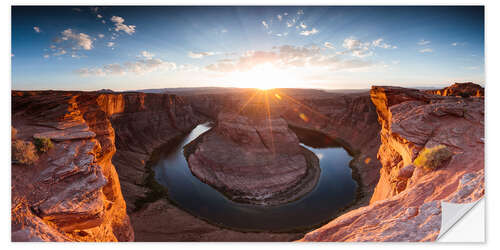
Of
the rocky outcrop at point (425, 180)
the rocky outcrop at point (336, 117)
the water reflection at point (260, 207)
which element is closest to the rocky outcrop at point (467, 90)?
the rocky outcrop at point (425, 180)

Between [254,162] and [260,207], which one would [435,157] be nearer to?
[260,207]

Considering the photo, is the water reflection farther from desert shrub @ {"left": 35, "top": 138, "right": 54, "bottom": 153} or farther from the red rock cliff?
desert shrub @ {"left": 35, "top": 138, "right": 54, "bottom": 153}

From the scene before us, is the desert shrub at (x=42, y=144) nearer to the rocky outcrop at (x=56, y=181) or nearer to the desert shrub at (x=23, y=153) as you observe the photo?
the rocky outcrop at (x=56, y=181)

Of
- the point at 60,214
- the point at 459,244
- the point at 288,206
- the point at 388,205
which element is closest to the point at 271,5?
the point at 388,205

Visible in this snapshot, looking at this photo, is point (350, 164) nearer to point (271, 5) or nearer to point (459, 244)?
point (459, 244)

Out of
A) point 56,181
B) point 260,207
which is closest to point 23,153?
point 56,181

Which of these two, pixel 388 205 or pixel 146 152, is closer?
pixel 388 205
